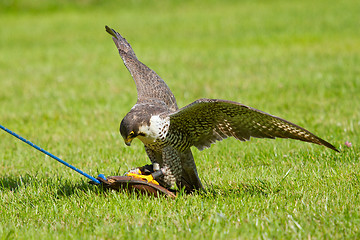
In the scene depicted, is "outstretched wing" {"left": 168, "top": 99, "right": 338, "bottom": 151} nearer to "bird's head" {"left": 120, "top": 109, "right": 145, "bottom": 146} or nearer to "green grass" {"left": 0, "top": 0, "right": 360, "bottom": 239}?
"bird's head" {"left": 120, "top": 109, "right": 145, "bottom": 146}

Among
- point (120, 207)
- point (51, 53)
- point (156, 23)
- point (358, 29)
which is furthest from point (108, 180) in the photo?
point (156, 23)

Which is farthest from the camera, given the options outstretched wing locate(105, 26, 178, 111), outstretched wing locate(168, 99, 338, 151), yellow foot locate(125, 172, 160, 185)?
outstretched wing locate(105, 26, 178, 111)

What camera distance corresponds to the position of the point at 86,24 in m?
19.8

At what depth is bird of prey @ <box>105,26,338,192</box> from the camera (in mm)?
3723

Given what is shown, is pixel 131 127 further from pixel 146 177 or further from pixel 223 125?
pixel 223 125

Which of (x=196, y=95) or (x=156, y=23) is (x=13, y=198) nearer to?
(x=196, y=95)

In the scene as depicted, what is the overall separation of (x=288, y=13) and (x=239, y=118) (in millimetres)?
17058

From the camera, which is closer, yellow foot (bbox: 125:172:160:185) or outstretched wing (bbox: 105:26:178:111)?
yellow foot (bbox: 125:172:160:185)

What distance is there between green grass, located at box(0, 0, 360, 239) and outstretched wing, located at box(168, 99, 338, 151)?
0.50m

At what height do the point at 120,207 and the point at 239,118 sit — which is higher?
the point at 239,118

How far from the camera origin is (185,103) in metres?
8.28

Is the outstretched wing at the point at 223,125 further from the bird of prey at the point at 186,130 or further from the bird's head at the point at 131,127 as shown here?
the bird's head at the point at 131,127

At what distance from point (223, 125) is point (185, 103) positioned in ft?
14.0

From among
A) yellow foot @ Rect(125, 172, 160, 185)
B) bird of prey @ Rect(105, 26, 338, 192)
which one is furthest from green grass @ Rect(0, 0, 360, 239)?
bird of prey @ Rect(105, 26, 338, 192)
